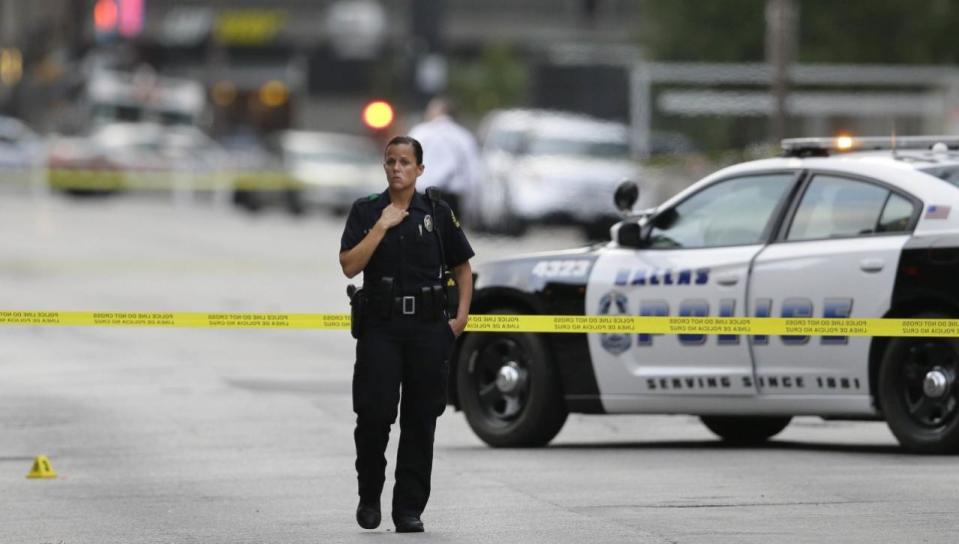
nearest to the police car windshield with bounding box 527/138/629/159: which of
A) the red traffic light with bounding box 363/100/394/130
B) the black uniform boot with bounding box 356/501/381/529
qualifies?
the red traffic light with bounding box 363/100/394/130

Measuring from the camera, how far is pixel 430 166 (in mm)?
18859

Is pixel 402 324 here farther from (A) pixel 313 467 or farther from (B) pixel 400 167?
(A) pixel 313 467

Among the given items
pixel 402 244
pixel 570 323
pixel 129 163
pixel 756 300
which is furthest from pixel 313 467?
pixel 129 163

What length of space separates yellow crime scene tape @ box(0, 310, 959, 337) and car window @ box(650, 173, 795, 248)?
0.61 m

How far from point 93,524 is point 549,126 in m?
25.8

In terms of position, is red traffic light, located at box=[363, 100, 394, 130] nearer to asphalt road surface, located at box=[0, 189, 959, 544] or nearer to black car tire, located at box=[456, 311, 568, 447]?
asphalt road surface, located at box=[0, 189, 959, 544]

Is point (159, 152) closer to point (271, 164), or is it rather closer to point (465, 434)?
point (271, 164)

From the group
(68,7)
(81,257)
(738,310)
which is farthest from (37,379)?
(68,7)

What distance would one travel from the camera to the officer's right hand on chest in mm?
9000

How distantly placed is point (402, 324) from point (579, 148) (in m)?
25.9

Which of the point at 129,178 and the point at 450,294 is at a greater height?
the point at 450,294

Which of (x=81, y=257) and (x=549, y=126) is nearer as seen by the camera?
(x=81, y=257)

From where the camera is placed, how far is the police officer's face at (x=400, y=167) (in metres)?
9.04

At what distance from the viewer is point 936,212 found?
37.4ft
